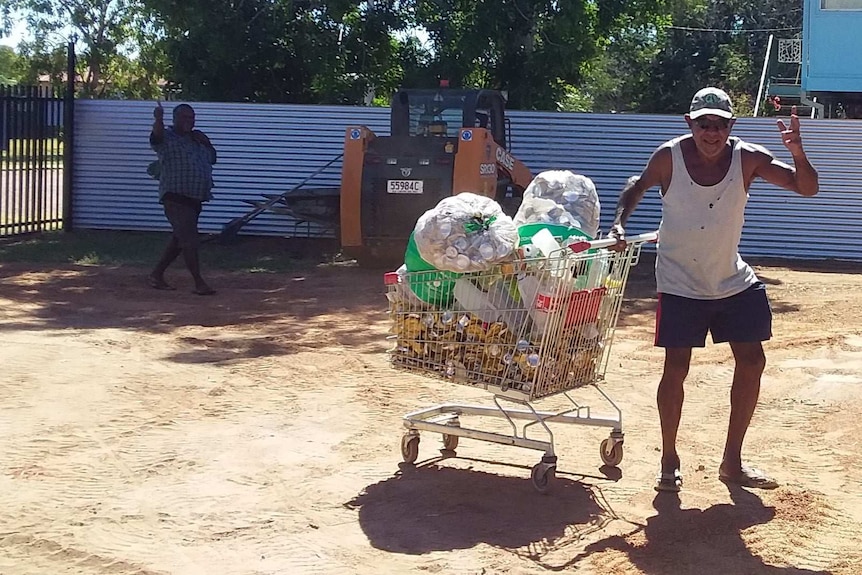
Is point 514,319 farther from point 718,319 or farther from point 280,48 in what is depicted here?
point 280,48

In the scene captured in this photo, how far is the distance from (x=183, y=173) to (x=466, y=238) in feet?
22.9

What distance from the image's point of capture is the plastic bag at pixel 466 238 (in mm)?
5555

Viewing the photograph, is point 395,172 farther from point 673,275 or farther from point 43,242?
point 673,275

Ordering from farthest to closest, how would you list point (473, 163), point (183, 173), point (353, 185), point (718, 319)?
1. point (353, 185)
2. point (473, 163)
3. point (183, 173)
4. point (718, 319)

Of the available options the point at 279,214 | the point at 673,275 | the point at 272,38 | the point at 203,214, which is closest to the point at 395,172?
the point at 279,214

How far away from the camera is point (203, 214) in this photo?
1795cm

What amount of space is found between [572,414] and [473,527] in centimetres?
141

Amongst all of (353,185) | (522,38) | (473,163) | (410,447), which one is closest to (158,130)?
(353,185)

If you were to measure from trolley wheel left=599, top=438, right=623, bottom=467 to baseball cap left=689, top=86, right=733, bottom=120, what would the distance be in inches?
71.5

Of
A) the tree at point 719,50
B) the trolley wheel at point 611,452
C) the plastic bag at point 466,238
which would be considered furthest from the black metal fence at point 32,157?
the tree at point 719,50

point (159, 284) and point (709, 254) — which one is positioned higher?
point (709, 254)

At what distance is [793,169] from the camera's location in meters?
5.61

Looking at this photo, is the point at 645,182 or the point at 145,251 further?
the point at 145,251

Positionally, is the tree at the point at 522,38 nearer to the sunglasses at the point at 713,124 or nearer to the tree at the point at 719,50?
the sunglasses at the point at 713,124
